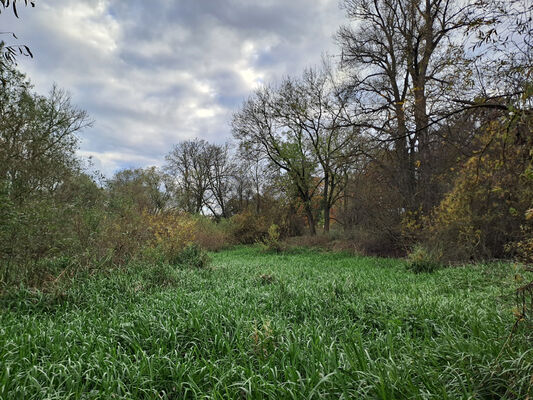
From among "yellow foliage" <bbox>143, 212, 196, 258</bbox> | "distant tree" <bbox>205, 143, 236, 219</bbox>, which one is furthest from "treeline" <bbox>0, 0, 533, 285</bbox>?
"distant tree" <bbox>205, 143, 236, 219</bbox>

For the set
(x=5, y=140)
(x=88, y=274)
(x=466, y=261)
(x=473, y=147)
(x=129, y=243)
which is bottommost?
(x=466, y=261)

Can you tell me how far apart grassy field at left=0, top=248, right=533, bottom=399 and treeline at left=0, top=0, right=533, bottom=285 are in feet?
4.22

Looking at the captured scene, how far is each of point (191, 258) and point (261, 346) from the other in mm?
7084

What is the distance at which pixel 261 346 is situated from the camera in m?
2.63

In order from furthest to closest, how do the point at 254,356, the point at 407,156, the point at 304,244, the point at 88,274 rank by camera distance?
the point at 304,244 → the point at 407,156 → the point at 88,274 → the point at 254,356

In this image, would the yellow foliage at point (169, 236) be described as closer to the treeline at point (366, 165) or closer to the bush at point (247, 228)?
the treeline at point (366, 165)

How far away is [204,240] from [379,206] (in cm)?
1141

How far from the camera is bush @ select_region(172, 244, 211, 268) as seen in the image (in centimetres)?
893

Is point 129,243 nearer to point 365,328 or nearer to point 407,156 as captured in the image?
point 365,328

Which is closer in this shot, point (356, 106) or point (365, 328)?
point (365, 328)

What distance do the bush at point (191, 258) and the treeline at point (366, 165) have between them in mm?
280

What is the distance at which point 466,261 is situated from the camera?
822 cm

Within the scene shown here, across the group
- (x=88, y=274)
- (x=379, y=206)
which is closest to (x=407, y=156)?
(x=379, y=206)

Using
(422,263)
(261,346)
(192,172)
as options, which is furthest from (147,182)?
(261,346)
